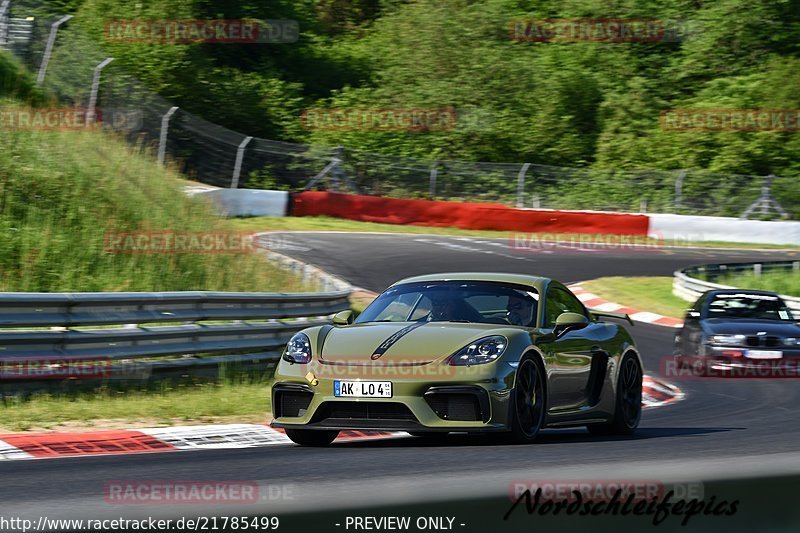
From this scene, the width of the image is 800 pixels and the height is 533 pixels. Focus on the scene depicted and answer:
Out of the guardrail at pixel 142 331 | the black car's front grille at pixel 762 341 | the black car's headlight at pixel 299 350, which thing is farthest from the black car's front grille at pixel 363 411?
the black car's front grille at pixel 762 341

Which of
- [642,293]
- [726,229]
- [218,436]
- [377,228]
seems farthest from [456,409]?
[726,229]

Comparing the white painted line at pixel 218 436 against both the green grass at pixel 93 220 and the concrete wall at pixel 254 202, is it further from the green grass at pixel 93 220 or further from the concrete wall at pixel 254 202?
the concrete wall at pixel 254 202

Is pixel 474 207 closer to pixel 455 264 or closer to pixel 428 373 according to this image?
pixel 455 264

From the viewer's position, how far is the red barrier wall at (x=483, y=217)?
1155 inches

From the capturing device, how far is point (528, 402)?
740 centimetres

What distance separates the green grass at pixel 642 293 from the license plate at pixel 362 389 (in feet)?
46.8

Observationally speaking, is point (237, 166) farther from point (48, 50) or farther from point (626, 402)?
point (626, 402)

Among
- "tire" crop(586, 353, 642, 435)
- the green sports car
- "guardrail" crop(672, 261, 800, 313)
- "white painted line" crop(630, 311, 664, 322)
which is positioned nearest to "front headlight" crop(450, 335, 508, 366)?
the green sports car

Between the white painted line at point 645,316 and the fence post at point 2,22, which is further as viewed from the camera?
the fence post at point 2,22

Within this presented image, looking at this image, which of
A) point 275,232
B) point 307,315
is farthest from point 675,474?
point 275,232

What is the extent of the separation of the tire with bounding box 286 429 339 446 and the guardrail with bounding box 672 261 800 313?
1372 centimetres

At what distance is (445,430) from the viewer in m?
6.97

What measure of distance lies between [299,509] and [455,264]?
66.8 feet

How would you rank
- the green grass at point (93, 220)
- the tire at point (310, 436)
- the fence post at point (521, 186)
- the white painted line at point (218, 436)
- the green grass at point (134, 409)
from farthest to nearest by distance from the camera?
the fence post at point (521, 186)
the green grass at point (93, 220)
the green grass at point (134, 409)
the white painted line at point (218, 436)
the tire at point (310, 436)
